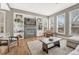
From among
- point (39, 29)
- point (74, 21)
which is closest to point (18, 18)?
point (39, 29)

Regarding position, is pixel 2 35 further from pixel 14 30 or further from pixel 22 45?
pixel 22 45

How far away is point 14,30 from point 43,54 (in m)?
0.78

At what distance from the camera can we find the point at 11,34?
1819 mm

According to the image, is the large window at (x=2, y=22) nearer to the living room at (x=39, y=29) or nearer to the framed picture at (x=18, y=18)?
the living room at (x=39, y=29)

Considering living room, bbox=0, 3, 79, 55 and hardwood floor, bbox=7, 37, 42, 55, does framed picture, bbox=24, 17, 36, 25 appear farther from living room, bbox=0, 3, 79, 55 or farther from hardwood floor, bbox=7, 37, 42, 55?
hardwood floor, bbox=7, 37, 42, 55

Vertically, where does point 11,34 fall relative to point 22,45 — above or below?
above

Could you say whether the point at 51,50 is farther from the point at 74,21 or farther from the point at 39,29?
the point at 74,21

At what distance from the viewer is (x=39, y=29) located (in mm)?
1955

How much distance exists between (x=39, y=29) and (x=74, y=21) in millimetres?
753

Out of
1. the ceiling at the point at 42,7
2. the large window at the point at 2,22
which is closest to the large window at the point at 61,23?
the ceiling at the point at 42,7

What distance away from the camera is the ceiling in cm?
179

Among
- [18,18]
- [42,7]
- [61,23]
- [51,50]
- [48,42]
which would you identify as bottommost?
[51,50]

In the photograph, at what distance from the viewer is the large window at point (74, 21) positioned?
177 centimetres
